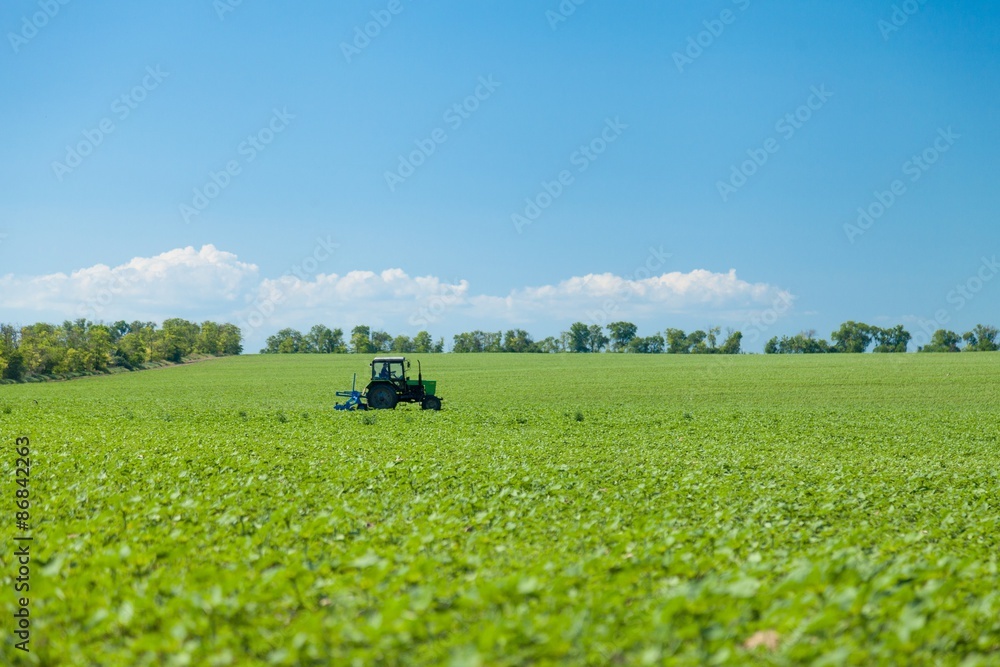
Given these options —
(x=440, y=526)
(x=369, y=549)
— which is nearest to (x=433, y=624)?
(x=369, y=549)

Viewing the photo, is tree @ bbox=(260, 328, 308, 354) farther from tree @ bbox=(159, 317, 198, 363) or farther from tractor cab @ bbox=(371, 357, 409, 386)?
tractor cab @ bbox=(371, 357, 409, 386)

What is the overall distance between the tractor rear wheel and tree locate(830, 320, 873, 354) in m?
125

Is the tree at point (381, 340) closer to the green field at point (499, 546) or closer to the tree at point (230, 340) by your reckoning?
the tree at point (230, 340)

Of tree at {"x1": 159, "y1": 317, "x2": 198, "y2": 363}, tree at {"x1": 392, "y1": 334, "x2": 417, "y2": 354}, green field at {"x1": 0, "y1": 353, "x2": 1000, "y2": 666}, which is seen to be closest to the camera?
green field at {"x1": 0, "y1": 353, "x2": 1000, "y2": 666}

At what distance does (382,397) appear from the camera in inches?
1256

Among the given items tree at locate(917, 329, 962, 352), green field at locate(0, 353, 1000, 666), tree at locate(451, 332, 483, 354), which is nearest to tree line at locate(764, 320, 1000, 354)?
tree at locate(917, 329, 962, 352)

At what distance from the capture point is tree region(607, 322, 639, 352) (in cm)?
14450

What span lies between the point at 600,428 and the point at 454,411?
7.90 metres

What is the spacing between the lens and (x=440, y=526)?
9.51 m

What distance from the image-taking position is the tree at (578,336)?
148500 millimetres

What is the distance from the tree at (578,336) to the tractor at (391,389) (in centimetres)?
11636

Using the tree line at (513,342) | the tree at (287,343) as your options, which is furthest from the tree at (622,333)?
the tree at (287,343)

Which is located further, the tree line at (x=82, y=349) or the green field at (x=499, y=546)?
the tree line at (x=82, y=349)

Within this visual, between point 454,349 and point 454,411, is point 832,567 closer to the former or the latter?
point 454,411
